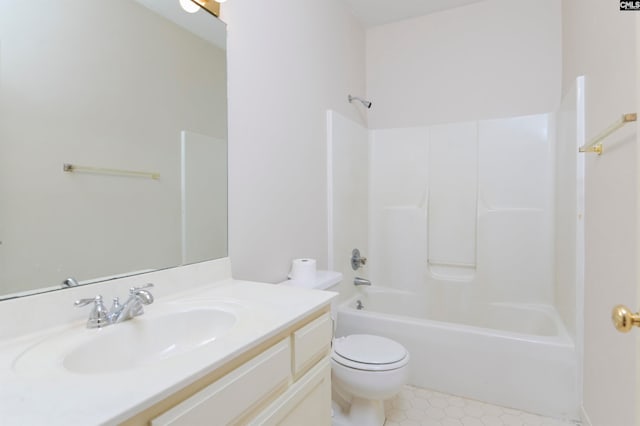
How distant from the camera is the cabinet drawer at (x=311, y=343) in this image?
102 cm

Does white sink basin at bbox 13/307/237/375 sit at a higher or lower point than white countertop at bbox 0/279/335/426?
lower

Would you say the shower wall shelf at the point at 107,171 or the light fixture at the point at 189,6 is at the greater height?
the light fixture at the point at 189,6

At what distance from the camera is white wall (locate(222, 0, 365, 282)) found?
1555mm

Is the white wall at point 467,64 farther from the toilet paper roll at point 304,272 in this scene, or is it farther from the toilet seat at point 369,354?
the toilet seat at point 369,354

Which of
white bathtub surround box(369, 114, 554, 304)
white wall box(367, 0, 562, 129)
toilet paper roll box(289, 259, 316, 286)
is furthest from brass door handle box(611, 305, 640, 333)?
white wall box(367, 0, 562, 129)

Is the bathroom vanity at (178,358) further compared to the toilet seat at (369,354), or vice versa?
the toilet seat at (369,354)

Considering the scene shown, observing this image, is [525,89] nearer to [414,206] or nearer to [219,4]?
[414,206]

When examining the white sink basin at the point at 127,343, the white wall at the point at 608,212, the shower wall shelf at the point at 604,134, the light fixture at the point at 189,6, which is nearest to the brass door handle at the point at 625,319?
the white wall at the point at 608,212

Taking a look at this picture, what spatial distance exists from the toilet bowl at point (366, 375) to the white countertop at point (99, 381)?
77 centimetres

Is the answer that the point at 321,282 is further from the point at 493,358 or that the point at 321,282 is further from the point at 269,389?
the point at 493,358

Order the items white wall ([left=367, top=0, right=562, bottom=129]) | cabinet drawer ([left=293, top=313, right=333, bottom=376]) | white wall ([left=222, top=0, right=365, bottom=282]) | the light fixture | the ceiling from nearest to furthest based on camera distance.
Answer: cabinet drawer ([left=293, top=313, right=333, bottom=376])
the light fixture
white wall ([left=222, top=0, right=365, bottom=282])
white wall ([left=367, top=0, right=562, bottom=129])
the ceiling

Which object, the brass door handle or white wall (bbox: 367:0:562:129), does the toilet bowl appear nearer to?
the brass door handle

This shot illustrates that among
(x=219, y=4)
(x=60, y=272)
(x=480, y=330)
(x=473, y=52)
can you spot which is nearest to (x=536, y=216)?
(x=480, y=330)

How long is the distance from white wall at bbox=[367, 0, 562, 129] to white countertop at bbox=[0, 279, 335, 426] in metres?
2.39
